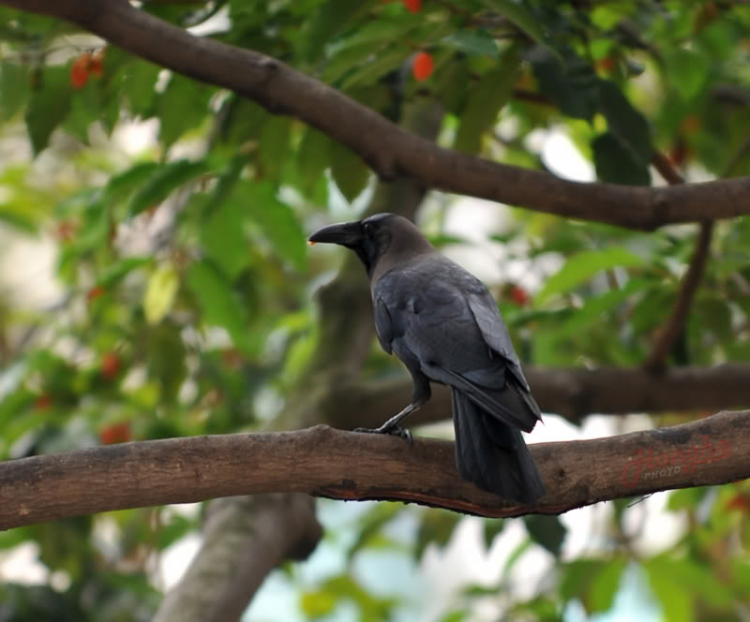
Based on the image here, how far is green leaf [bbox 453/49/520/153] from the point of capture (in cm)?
285

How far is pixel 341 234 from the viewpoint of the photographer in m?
3.45

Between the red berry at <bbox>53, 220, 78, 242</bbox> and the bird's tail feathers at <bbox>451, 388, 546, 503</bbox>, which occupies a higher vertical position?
the bird's tail feathers at <bbox>451, 388, 546, 503</bbox>

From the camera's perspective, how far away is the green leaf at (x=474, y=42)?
2271 mm

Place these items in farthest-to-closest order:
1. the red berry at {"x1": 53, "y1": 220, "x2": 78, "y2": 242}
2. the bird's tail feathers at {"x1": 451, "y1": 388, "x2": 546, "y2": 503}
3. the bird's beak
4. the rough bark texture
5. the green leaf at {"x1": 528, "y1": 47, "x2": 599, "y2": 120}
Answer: the red berry at {"x1": 53, "y1": 220, "x2": 78, "y2": 242} → the bird's beak → the rough bark texture → the green leaf at {"x1": 528, "y1": 47, "x2": 599, "y2": 120} → the bird's tail feathers at {"x1": 451, "y1": 388, "x2": 546, "y2": 503}

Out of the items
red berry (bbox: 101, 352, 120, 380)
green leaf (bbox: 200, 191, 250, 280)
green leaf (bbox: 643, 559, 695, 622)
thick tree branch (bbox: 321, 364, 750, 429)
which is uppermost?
green leaf (bbox: 200, 191, 250, 280)

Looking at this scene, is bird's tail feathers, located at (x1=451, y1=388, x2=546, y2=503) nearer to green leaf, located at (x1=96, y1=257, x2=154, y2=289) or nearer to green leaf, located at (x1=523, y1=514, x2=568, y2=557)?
green leaf, located at (x1=523, y1=514, x2=568, y2=557)

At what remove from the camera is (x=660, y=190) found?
2.62 metres

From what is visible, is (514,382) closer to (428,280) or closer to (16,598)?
(428,280)

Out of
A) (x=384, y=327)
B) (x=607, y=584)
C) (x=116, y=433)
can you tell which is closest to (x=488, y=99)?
(x=384, y=327)

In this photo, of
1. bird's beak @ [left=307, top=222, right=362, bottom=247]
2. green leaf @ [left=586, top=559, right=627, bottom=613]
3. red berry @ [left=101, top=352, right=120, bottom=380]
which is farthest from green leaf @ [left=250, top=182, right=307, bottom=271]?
green leaf @ [left=586, top=559, right=627, bottom=613]

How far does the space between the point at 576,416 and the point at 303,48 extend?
5.48ft

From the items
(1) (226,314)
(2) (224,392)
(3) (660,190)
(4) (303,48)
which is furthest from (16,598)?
(3) (660,190)

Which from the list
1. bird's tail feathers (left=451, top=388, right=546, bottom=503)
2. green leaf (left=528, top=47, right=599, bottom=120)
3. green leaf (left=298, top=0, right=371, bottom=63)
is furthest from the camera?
green leaf (left=528, top=47, right=599, bottom=120)

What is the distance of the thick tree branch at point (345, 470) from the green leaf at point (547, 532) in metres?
1.08
